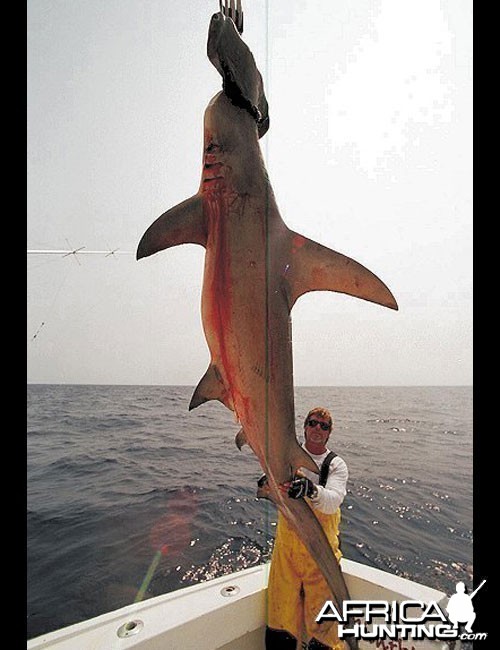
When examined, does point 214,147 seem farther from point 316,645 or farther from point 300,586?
point 316,645

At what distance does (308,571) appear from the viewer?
1.56m

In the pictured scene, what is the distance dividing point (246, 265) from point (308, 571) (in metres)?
1.02

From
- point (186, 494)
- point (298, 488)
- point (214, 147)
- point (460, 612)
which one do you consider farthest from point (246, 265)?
point (186, 494)

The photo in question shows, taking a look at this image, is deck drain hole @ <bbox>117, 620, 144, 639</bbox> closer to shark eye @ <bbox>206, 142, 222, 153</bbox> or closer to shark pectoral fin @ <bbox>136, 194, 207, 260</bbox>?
shark pectoral fin @ <bbox>136, 194, 207, 260</bbox>

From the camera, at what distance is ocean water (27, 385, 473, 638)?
10.8 ft

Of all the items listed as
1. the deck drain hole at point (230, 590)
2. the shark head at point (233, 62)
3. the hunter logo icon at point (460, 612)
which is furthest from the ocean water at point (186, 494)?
the shark head at point (233, 62)

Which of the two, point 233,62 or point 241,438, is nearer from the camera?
point 233,62

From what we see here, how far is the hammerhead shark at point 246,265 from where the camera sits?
3.83ft

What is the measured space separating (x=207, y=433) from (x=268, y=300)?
3364 mm

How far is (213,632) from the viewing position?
1632mm
